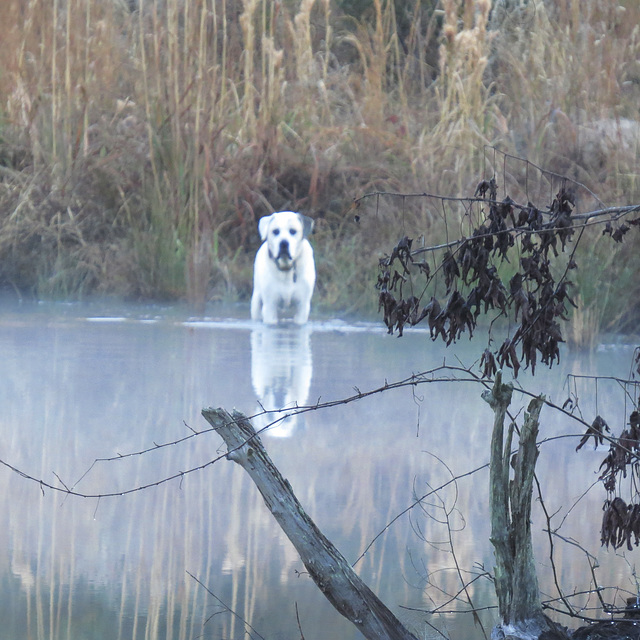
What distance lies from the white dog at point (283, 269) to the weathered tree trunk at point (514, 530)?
150 inches

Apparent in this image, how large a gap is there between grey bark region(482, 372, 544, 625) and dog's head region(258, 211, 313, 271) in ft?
12.6

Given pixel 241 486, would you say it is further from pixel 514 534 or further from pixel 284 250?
pixel 284 250

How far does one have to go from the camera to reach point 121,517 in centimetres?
247

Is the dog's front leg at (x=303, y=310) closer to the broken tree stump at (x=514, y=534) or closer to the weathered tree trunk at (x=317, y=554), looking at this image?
the weathered tree trunk at (x=317, y=554)

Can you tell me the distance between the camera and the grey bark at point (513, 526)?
61.7 inches

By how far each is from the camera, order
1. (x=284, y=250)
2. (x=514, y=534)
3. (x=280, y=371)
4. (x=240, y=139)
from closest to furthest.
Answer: (x=514, y=534) < (x=280, y=371) < (x=284, y=250) < (x=240, y=139)

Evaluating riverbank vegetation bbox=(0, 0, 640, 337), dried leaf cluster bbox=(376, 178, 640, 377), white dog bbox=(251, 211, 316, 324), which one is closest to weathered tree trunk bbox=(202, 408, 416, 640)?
dried leaf cluster bbox=(376, 178, 640, 377)

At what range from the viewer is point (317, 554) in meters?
1.63

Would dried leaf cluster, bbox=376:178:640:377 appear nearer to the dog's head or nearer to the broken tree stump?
the broken tree stump

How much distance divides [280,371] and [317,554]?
8.59ft

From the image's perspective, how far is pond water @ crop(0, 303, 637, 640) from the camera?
1931mm

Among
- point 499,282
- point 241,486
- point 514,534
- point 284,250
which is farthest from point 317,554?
point 284,250

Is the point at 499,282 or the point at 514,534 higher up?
the point at 499,282

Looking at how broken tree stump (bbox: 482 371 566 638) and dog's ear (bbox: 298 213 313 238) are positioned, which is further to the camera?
dog's ear (bbox: 298 213 313 238)
